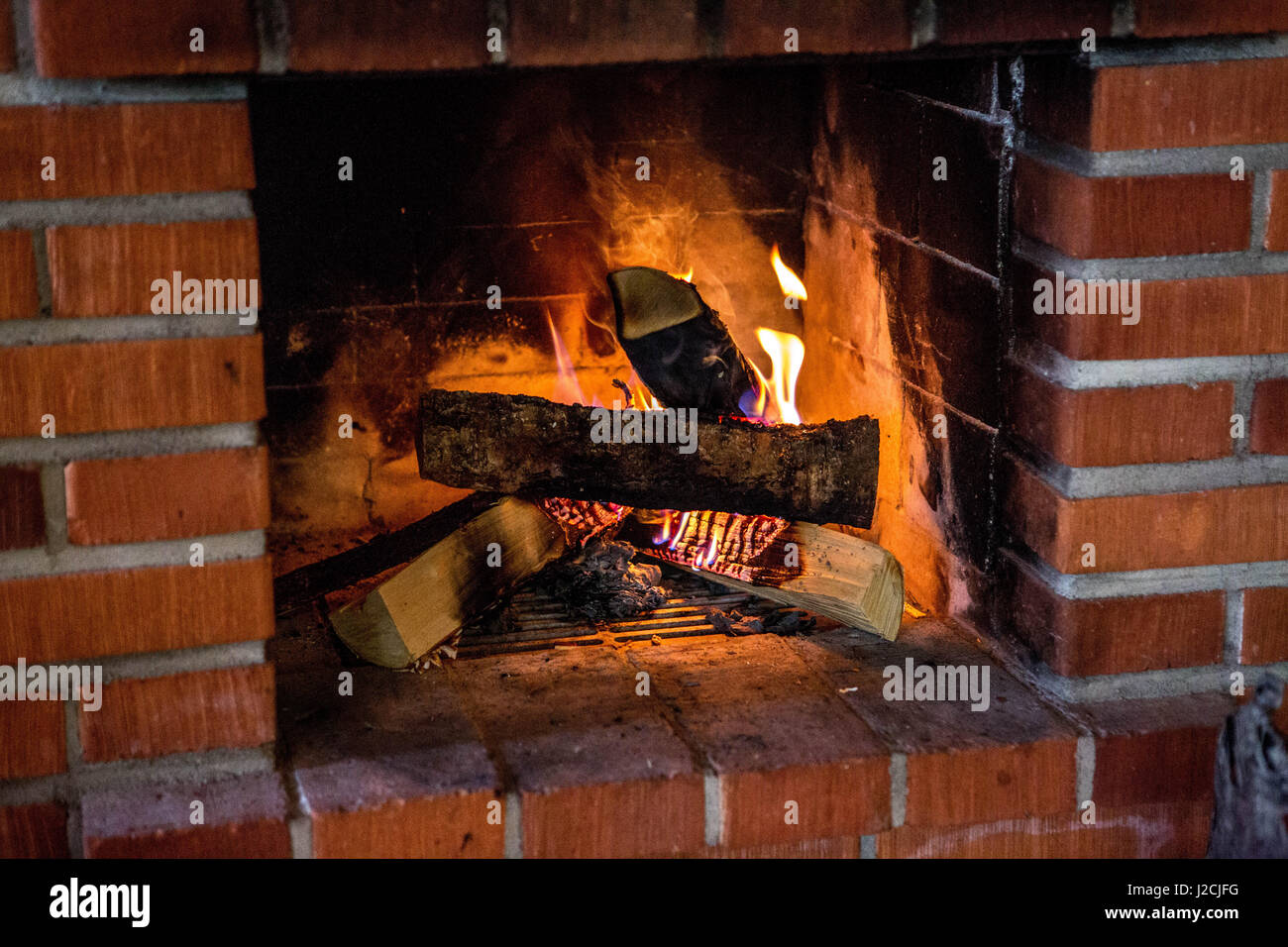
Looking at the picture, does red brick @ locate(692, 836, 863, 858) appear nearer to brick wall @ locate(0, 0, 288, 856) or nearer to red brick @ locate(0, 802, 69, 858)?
brick wall @ locate(0, 0, 288, 856)

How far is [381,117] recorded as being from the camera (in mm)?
2676

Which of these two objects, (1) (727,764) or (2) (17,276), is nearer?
(2) (17,276)

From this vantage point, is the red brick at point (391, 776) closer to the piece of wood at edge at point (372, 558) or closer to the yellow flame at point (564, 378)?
the piece of wood at edge at point (372, 558)

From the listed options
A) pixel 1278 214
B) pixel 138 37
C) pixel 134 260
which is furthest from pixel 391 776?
pixel 1278 214

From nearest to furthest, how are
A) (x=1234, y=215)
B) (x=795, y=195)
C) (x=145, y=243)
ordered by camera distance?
1. (x=145, y=243)
2. (x=1234, y=215)
3. (x=795, y=195)

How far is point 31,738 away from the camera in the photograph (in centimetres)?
187

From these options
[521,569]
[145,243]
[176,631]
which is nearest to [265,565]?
[176,631]

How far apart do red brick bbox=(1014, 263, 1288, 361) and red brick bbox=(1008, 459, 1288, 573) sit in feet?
0.68

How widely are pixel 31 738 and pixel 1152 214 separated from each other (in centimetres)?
164

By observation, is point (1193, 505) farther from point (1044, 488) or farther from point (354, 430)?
point (354, 430)

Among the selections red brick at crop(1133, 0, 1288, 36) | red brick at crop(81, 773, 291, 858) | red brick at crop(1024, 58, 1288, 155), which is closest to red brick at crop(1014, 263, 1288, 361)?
red brick at crop(1024, 58, 1288, 155)

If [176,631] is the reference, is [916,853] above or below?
below

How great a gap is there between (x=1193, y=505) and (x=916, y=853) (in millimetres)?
644

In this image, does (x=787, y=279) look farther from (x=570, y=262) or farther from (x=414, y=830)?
(x=414, y=830)
